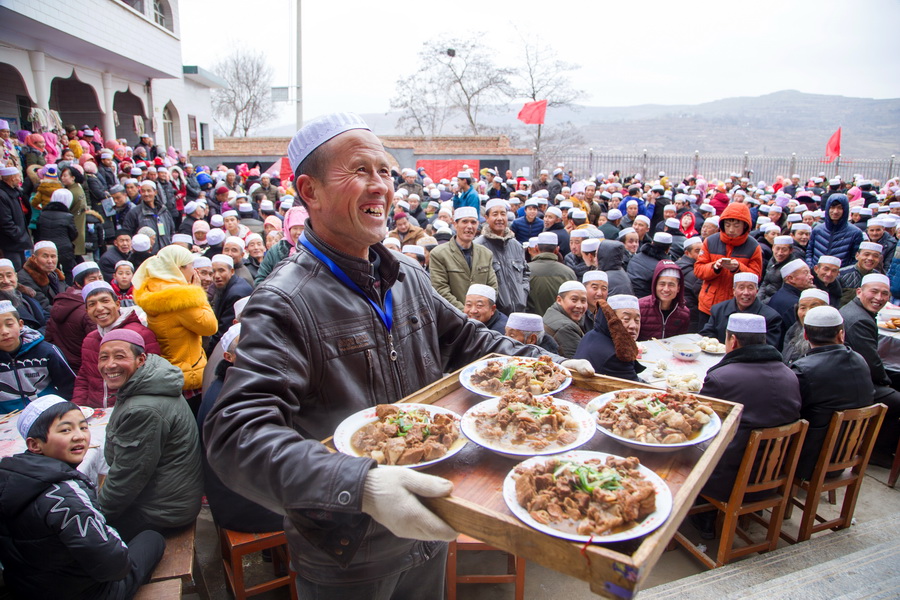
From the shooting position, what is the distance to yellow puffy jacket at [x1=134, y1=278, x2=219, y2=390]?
4.50 metres

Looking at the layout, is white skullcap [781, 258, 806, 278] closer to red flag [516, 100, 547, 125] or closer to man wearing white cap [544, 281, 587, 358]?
man wearing white cap [544, 281, 587, 358]

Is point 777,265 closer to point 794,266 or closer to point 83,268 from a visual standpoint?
point 794,266

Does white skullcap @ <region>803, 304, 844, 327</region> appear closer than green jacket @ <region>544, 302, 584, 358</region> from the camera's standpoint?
Yes

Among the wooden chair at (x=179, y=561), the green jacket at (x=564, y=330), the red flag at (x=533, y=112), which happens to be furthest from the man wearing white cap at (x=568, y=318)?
the red flag at (x=533, y=112)

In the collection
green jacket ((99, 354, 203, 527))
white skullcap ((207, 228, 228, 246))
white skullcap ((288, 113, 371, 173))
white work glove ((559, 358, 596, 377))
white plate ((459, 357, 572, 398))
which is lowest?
green jacket ((99, 354, 203, 527))

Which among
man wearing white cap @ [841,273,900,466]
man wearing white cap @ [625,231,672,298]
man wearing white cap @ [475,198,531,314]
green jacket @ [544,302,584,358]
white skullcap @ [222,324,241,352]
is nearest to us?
white skullcap @ [222,324,241,352]

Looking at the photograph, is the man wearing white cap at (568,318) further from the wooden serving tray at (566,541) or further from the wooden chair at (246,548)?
the wooden serving tray at (566,541)

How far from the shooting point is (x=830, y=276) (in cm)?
682

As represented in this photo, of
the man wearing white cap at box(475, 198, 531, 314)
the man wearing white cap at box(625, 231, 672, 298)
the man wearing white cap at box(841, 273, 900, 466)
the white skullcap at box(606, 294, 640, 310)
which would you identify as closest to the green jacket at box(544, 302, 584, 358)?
the white skullcap at box(606, 294, 640, 310)

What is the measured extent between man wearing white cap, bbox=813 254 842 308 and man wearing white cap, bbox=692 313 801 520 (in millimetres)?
3552

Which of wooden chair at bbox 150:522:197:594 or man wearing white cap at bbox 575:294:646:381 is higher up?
man wearing white cap at bbox 575:294:646:381

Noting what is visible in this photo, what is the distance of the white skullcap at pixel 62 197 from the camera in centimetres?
829

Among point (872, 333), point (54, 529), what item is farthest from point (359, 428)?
point (872, 333)

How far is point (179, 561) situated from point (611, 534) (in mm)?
3104
